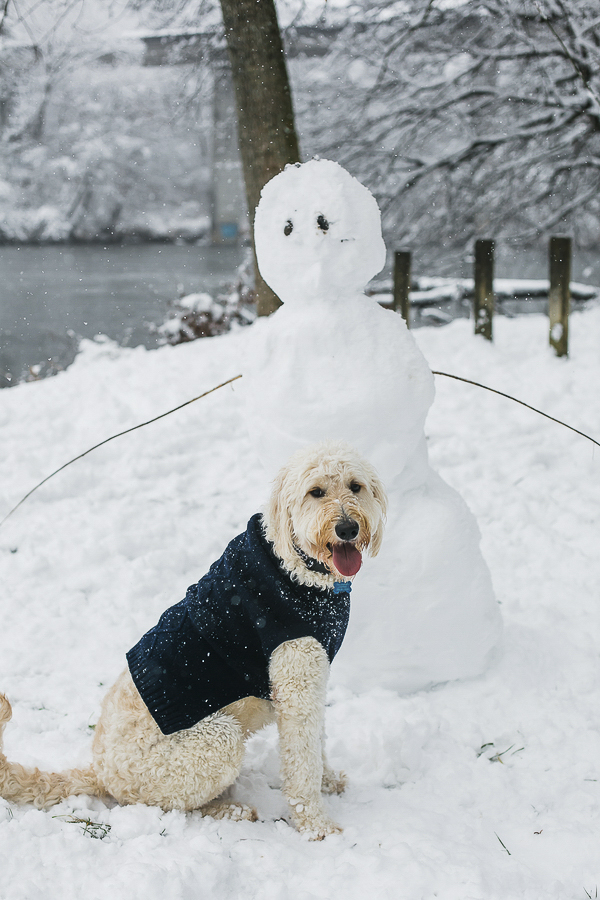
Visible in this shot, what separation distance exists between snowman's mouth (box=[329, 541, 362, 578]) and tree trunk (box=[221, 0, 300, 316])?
431cm

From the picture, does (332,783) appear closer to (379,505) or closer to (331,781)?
(331,781)

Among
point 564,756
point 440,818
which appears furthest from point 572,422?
point 440,818

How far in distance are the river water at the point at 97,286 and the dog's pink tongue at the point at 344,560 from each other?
7.43 metres

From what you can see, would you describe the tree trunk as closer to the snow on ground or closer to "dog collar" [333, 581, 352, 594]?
the snow on ground

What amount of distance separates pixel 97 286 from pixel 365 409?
15.3 meters

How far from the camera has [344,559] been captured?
2.31 metres

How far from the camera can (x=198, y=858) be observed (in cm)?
217

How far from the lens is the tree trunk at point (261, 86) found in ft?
18.4

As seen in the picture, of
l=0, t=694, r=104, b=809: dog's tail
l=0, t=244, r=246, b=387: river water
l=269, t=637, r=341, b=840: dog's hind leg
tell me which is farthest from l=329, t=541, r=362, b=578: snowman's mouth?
l=0, t=244, r=246, b=387: river water

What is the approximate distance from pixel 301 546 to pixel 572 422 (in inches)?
177

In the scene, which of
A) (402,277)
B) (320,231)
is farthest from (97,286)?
(320,231)

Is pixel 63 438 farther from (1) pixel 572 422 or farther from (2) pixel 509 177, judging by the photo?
(2) pixel 509 177

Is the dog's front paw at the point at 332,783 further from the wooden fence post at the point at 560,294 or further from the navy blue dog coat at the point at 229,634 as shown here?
the wooden fence post at the point at 560,294

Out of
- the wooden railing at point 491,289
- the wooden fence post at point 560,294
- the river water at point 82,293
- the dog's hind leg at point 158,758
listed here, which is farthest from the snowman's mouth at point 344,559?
the river water at point 82,293
